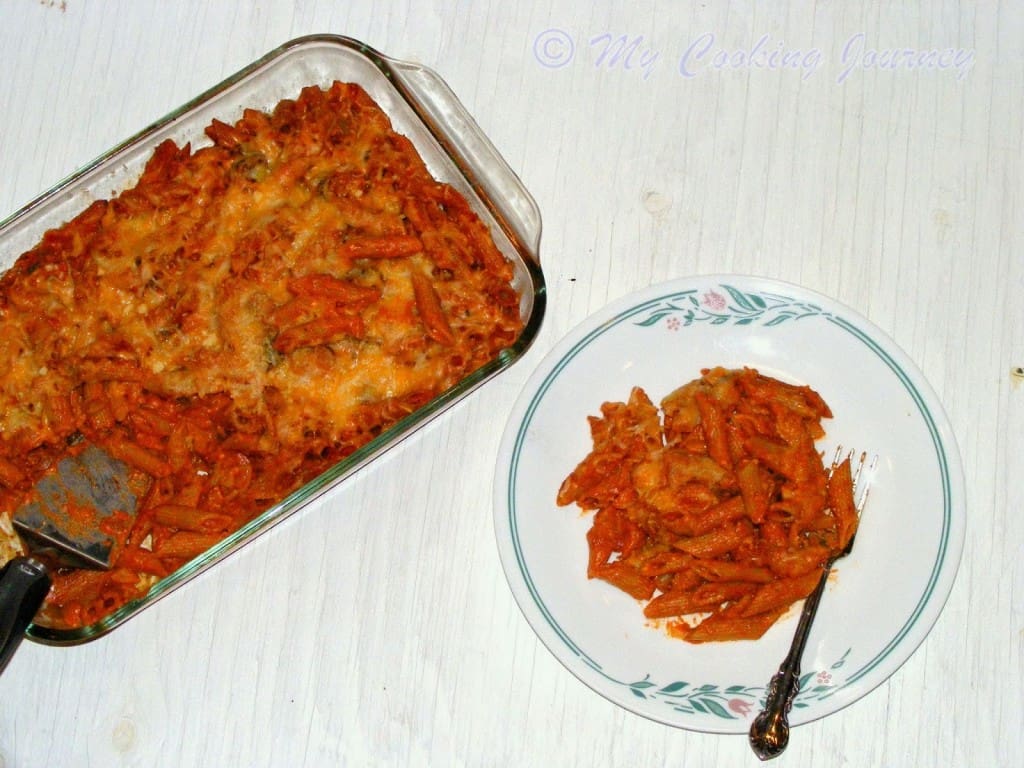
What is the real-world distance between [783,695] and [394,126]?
4.56 feet

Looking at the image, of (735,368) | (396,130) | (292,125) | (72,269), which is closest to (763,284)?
(735,368)

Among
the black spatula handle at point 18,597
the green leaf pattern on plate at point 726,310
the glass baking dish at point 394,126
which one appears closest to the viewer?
the black spatula handle at point 18,597

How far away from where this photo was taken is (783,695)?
71.4 inches

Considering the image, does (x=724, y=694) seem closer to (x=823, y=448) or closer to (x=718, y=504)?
(x=718, y=504)

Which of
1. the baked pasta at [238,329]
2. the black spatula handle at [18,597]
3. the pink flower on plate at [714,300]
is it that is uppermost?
the pink flower on plate at [714,300]

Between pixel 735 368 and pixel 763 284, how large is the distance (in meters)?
0.19

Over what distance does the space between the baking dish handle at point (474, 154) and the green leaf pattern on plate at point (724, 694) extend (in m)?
0.88

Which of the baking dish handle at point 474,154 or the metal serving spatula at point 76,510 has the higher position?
the baking dish handle at point 474,154

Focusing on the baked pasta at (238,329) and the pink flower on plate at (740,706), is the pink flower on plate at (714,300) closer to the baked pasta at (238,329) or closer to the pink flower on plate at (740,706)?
the baked pasta at (238,329)

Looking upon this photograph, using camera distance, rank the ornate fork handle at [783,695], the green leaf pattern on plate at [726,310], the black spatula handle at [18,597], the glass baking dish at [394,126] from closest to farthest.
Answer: the black spatula handle at [18,597]
the ornate fork handle at [783,695]
the glass baking dish at [394,126]
the green leaf pattern on plate at [726,310]

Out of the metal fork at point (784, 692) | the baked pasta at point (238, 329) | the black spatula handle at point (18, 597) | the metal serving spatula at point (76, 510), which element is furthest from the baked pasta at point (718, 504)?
the black spatula handle at point (18, 597)

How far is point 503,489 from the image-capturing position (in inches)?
76.7

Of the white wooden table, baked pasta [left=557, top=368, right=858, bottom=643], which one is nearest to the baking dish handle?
the white wooden table

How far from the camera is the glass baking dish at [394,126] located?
189 cm
